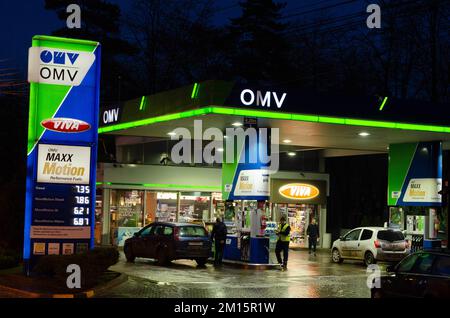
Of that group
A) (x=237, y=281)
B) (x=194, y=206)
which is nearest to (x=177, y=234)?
(x=237, y=281)

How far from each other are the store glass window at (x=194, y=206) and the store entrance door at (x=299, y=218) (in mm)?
4195

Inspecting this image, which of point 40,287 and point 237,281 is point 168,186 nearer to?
point 237,281

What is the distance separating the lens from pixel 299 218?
39.7m

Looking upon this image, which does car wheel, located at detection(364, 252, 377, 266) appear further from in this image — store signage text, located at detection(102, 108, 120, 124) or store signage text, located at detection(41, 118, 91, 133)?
store signage text, located at detection(41, 118, 91, 133)

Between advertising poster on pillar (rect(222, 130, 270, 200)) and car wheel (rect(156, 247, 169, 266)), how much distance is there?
352 cm

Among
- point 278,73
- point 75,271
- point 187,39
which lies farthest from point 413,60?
point 75,271

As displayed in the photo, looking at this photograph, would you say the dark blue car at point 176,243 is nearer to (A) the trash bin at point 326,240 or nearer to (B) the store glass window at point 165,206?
(B) the store glass window at point 165,206

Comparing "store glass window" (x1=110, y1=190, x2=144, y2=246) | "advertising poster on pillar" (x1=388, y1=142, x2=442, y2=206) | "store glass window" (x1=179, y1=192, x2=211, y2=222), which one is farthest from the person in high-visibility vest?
"store glass window" (x1=179, y1=192, x2=211, y2=222)

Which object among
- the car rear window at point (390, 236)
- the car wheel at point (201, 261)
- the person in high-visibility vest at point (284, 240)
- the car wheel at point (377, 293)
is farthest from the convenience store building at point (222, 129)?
the car wheel at point (377, 293)

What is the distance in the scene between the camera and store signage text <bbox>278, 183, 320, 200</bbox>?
3850 cm

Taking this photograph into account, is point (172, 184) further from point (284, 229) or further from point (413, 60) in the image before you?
point (413, 60)

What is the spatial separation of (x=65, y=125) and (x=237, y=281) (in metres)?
6.56

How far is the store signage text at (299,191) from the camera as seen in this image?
3850 centimetres

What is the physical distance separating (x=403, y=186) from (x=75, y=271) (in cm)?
1688
